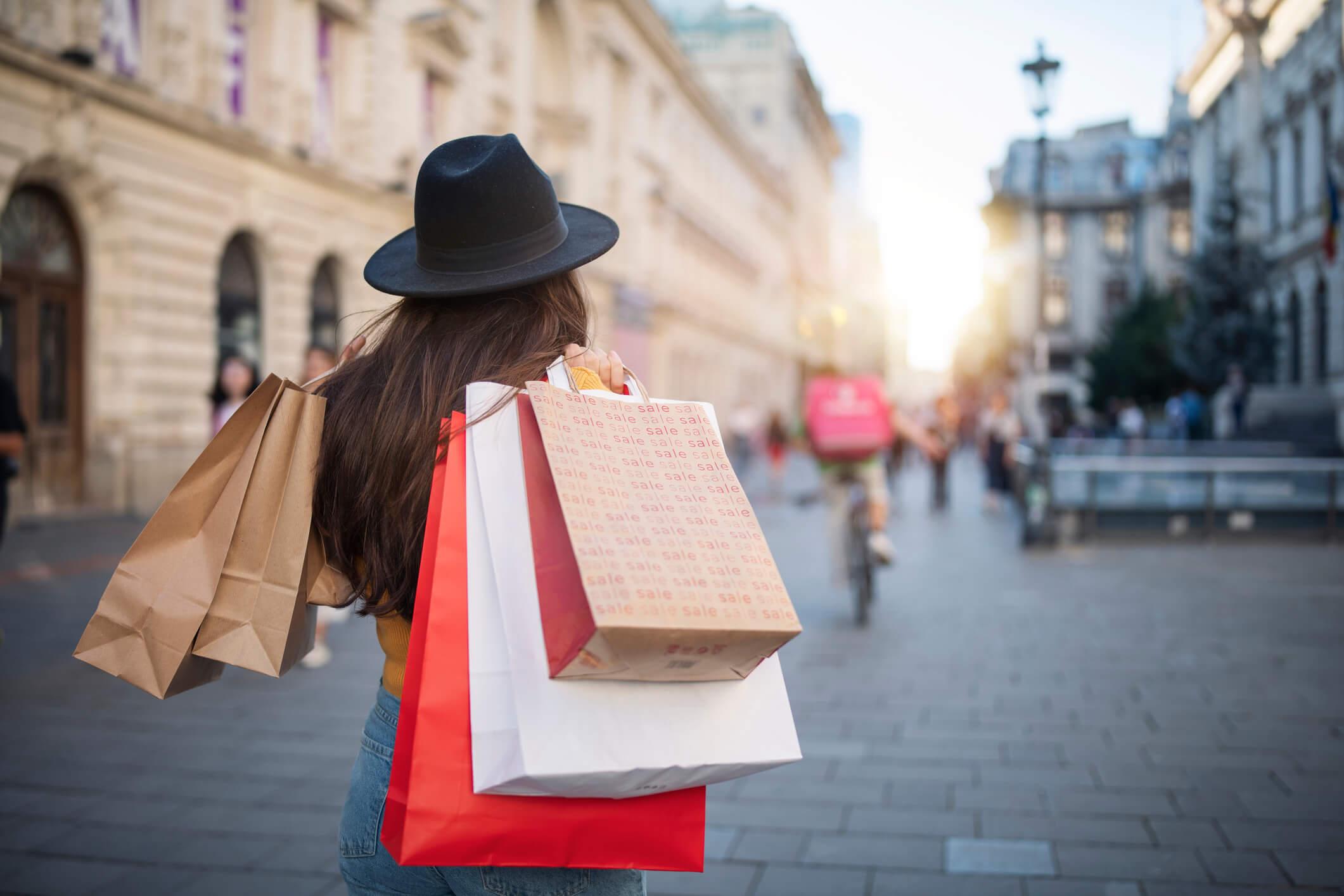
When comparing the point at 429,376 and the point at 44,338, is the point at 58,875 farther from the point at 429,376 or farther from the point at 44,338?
the point at 44,338

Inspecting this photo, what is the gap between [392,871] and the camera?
1671 millimetres

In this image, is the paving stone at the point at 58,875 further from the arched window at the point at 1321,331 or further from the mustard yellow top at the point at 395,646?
the arched window at the point at 1321,331

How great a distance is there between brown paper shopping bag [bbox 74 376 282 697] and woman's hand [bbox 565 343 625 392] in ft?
1.38

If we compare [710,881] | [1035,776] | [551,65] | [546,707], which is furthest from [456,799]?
[551,65]

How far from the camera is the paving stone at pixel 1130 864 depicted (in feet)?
11.4

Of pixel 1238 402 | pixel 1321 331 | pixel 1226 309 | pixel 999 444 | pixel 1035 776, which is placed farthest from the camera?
pixel 1226 309

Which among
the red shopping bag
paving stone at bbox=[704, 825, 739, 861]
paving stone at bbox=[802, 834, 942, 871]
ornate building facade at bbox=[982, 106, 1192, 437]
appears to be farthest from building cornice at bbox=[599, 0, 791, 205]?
the red shopping bag

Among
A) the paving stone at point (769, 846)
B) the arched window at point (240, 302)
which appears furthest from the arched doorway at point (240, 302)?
the paving stone at point (769, 846)

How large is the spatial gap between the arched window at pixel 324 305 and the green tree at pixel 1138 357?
32.8 m

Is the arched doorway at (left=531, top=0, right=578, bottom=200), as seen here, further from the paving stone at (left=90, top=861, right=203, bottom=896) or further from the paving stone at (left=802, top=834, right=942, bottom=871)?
the paving stone at (left=90, top=861, right=203, bottom=896)

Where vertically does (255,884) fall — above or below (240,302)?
below

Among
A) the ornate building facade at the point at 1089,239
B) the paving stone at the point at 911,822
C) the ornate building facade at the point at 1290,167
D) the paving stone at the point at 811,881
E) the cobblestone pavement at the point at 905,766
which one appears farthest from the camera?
the ornate building facade at the point at 1089,239

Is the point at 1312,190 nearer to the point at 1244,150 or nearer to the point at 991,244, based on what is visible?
the point at 1244,150

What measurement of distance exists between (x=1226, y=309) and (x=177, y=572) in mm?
35987
